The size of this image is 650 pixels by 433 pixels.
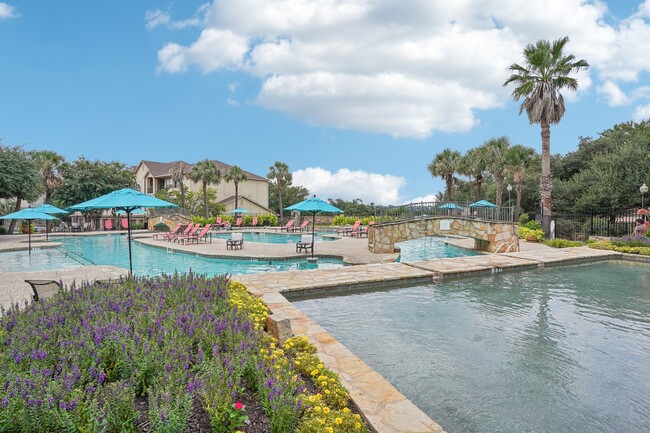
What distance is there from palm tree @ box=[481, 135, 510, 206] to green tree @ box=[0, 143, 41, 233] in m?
34.3

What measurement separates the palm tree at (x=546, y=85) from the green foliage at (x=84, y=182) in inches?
1404

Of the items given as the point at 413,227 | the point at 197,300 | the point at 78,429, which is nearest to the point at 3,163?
the point at 413,227

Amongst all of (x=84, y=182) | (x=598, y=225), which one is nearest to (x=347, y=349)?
(x=598, y=225)

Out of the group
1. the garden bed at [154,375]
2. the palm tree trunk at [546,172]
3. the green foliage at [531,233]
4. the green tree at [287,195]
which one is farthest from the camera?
the green tree at [287,195]

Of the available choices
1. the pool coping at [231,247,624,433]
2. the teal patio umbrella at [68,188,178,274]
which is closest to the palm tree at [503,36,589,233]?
the pool coping at [231,247,624,433]

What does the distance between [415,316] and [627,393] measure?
3.28 m

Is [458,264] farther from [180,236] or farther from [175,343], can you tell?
[180,236]

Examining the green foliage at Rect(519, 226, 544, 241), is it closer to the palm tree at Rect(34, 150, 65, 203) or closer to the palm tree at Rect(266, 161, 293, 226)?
the palm tree at Rect(266, 161, 293, 226)

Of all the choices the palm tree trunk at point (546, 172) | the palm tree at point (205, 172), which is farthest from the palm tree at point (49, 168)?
the palm tree trunk at point (546, 172)

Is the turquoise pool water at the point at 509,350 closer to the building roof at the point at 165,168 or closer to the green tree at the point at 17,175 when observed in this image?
the green tree at the point at 17,175

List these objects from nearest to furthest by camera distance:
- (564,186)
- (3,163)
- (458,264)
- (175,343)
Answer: (175,343) < (458,264) < (3,163) < (564,186)

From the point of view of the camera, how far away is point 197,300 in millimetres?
5043

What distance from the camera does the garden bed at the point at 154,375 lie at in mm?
2439

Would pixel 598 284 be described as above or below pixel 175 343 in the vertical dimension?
below
